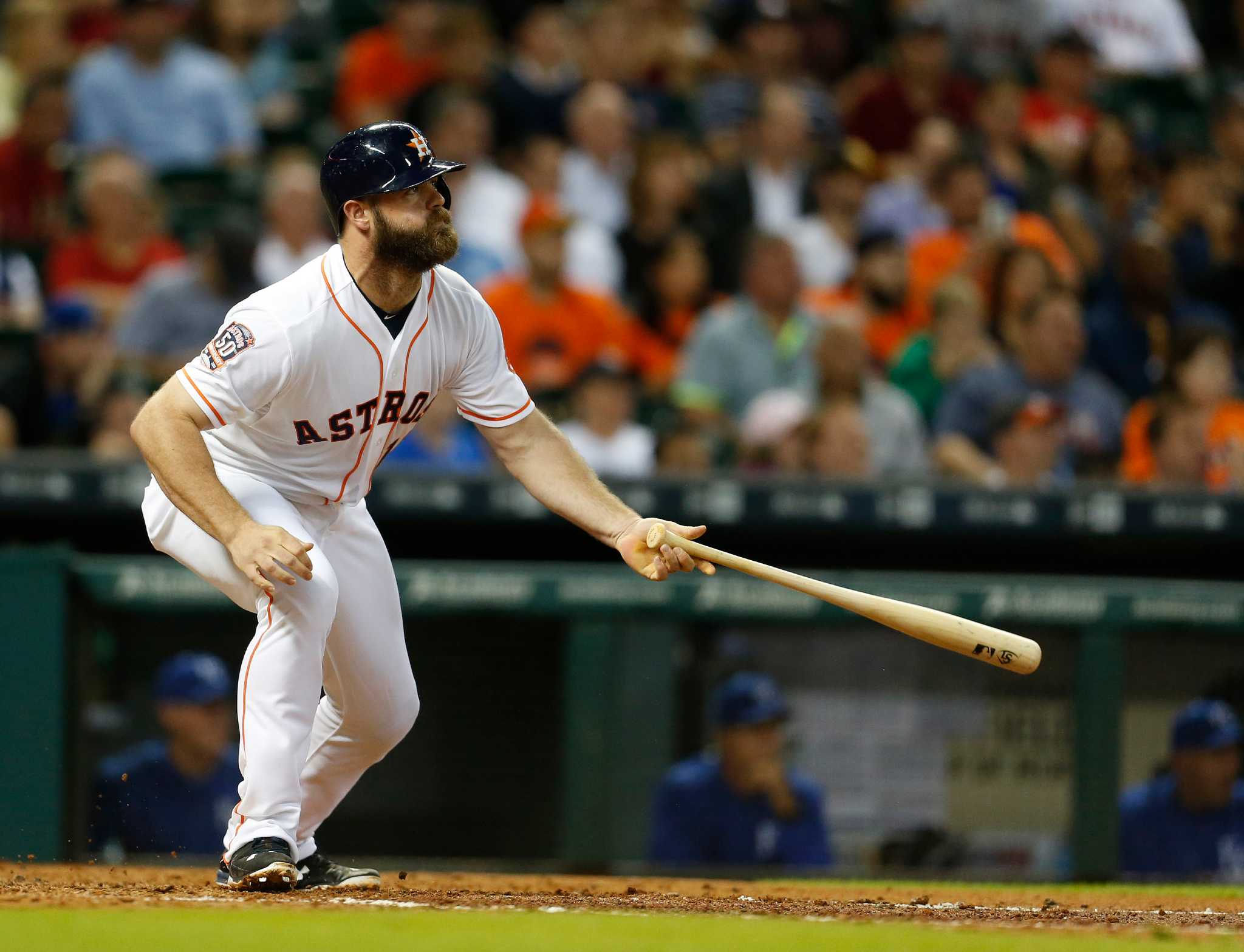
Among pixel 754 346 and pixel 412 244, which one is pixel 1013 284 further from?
pixel 412 244

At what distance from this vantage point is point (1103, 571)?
20.8 feet

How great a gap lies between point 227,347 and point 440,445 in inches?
121

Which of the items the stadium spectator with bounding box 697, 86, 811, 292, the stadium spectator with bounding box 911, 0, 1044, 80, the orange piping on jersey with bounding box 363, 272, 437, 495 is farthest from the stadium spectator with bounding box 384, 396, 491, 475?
the stadium spectator with bounding box 911, 0, 1044, 80

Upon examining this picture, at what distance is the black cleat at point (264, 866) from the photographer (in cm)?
374

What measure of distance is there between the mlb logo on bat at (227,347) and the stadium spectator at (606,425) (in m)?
3.12

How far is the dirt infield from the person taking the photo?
3.82 m

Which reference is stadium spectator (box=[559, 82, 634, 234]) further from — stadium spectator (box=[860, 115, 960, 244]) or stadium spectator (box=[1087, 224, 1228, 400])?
stadium spectator (box=[1087, 224, 1228, 400])

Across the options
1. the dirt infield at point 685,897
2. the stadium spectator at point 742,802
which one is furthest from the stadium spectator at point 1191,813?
the stadium spectator at point 742,802

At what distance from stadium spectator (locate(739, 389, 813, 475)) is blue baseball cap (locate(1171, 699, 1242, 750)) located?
157 cm

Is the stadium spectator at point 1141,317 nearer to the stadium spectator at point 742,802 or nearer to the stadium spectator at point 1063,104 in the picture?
the stadium spectator at point 1063,104

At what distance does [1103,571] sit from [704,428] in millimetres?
1634

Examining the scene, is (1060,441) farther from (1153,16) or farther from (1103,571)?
(1153,16)

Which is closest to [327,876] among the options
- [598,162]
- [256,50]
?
[598,162]

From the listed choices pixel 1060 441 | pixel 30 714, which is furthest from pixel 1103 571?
pixel 30 714
